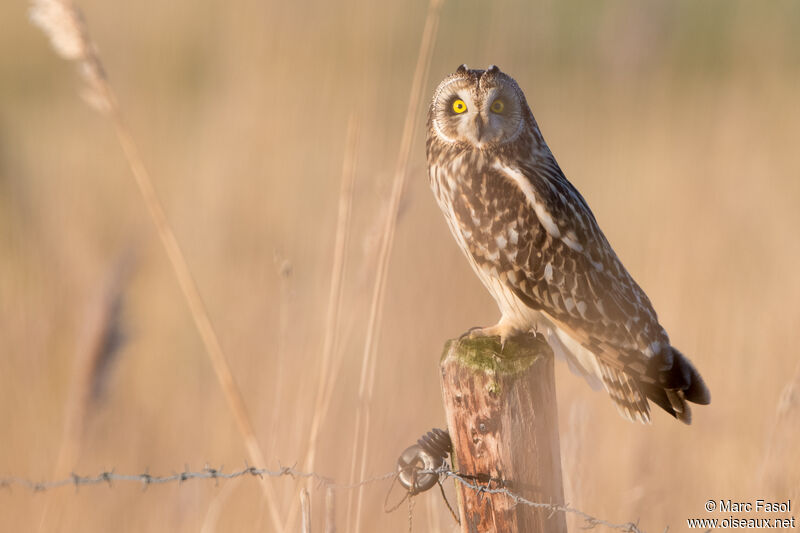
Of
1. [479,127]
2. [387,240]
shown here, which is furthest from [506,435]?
[479,127]

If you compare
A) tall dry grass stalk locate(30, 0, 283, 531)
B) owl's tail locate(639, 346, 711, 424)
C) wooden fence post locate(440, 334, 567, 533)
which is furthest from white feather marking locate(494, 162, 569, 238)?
tall dry grass stalk locate(30, 0, 283, 531)

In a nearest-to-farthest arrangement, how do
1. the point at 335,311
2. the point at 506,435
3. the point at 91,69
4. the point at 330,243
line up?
the point at 506,435 < the point at 91,69 < the point at 335,311 < the point at 330,243

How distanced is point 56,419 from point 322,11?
380 centimetres

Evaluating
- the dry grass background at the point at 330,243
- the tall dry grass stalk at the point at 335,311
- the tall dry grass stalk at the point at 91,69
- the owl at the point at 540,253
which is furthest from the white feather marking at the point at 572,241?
the tall dry grass stalk at the point at 91,69

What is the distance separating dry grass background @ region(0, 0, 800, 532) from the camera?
10.9ft

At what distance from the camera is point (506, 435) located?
181 cm

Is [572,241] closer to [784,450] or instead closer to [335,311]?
[335,311]

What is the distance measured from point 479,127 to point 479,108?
0.19ft

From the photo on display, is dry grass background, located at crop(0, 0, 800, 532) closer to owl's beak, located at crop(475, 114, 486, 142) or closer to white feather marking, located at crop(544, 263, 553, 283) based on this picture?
owl's beak, located at crop(475, 114, 486, 142)

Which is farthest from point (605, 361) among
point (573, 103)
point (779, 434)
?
point (573, 103)

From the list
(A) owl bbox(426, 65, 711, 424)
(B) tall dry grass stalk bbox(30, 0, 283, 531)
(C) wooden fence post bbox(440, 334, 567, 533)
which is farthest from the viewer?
(A) owl bbox(426, 65, 711, 424)

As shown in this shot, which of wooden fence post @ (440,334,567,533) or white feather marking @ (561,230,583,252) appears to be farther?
white feather marking @ (561,230,583,252)

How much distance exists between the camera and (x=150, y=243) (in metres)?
4.97

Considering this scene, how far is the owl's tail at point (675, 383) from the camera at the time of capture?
7.70 feet
